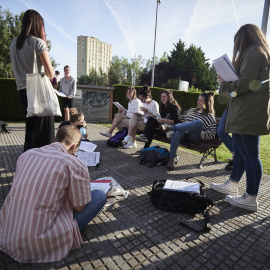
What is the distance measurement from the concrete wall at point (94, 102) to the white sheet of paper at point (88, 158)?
7.34m

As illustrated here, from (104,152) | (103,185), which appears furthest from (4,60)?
(103,185)

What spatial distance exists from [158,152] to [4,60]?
25.3 m

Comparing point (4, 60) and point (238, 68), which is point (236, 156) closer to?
point (238, 68)

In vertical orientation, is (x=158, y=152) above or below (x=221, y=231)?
above

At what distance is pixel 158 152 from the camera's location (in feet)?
14.5

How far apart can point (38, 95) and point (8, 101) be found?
8789mm

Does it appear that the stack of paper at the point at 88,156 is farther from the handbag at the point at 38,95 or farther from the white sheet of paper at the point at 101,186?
the handbag at the point at 38,95

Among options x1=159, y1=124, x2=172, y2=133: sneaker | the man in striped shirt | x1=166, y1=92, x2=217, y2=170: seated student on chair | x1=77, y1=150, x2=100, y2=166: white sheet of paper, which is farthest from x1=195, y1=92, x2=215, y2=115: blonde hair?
the man in striped shirt

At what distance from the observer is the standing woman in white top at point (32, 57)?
271cm

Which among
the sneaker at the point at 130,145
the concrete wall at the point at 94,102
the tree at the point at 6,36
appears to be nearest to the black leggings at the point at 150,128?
the sneaker at the point at 130,145

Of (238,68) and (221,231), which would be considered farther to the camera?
(238,68)

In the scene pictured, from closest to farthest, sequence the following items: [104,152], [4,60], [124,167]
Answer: [124,167]
[104,152]
[4,60]

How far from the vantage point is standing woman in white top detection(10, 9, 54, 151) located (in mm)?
2715

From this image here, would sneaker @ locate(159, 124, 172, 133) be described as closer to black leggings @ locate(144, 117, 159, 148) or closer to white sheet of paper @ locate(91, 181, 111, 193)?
black leggings @ locate(144, 117, 159, 148)
